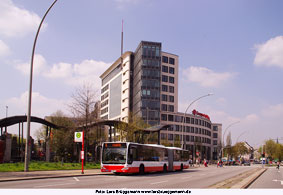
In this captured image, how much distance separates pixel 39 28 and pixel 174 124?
8404cm

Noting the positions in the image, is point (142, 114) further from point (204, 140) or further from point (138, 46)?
point (204, 140)

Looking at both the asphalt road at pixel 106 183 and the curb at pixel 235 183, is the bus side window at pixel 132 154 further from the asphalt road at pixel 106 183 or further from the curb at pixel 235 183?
the curb at pixel 235 183

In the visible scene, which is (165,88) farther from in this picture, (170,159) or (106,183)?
(106,183)

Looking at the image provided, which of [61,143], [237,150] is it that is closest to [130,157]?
[61,143]

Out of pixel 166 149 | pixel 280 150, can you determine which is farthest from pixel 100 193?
pixel 280 150

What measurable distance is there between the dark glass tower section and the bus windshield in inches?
2667

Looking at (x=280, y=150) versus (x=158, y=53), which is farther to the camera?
(x=280, y=150)

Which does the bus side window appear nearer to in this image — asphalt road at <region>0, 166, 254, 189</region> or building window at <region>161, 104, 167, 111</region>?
asphalt road at <region>0, 166, 254, 189</region>

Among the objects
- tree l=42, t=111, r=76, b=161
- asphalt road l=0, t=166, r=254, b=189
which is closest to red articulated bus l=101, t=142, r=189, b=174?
asphalt road l=0, t=166, r=254, b=189

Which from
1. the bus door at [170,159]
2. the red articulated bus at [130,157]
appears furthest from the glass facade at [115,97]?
the red articulated bus at [130,157]

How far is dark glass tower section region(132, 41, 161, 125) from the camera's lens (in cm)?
9469

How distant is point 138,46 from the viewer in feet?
329

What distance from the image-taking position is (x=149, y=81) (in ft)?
315

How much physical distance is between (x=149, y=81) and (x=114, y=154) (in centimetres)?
7121
